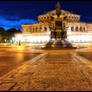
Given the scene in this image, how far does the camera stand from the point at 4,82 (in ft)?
20.2

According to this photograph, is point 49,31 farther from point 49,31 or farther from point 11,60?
point 11,60

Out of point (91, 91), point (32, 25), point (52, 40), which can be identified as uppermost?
point (32, 25)

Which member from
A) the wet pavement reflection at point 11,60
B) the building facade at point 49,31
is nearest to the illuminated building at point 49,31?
the building facade at point 49,31

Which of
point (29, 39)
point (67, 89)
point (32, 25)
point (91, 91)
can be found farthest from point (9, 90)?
point (32, 25)

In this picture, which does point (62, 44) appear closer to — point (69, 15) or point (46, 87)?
point (46, 87)

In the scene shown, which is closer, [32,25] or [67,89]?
[67,89]

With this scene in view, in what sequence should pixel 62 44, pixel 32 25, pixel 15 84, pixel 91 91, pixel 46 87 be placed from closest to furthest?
pixel 91 91
pixel 46 87
pixel 15 84
pixel 62 44
pixel 32 25

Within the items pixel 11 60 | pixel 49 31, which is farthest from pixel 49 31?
pixel 11 60

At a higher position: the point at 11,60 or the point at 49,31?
the point at 49,31

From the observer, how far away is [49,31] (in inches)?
4021

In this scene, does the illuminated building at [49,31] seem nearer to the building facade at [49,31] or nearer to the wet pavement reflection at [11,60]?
the building facade at [49,31]

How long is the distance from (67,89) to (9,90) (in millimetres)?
1930

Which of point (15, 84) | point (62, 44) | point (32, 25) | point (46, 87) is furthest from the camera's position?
point (32, 25)

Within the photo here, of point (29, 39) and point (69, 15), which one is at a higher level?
point (69, 15)
